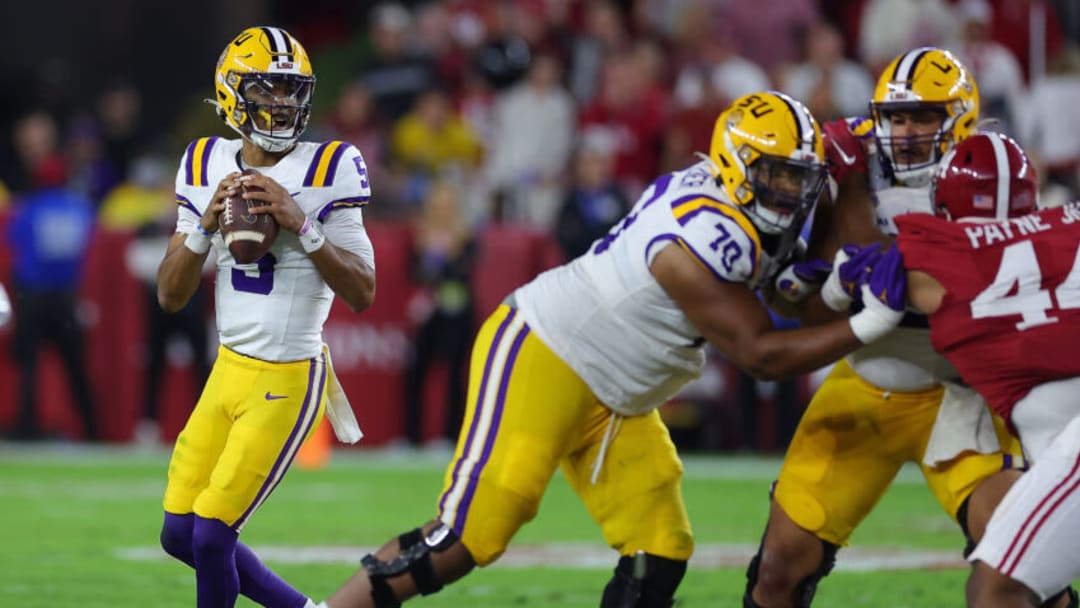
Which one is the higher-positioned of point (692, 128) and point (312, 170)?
Answer: point (312, 170)

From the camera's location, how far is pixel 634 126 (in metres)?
11.5

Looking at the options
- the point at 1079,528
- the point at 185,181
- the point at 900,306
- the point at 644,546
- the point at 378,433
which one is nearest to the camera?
the point at 1079,528

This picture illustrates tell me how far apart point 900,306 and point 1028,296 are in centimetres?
34

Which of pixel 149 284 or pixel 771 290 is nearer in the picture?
pixel 771 290

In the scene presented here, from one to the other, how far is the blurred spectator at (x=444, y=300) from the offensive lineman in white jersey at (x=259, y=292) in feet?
19.4

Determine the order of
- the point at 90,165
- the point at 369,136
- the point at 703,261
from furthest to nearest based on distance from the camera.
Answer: the point at 90,165
the point at 369,136
the point at 703,261

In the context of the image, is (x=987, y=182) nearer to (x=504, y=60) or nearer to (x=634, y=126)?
(x=634, y=126)

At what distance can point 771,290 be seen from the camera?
4.88 meters

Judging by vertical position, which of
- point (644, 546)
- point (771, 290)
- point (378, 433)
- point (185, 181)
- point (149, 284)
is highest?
point (185, 181)

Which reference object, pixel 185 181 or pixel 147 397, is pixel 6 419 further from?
pixel 185 181

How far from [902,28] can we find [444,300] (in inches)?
137

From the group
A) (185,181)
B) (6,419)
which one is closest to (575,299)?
(185,181)

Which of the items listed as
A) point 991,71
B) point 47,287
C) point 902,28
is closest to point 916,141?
point 991,71

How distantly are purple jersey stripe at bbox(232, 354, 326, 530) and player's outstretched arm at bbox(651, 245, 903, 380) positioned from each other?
1116 millimetres
